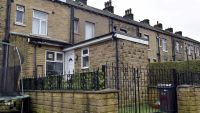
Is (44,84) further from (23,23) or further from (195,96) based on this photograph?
→ (23,23)

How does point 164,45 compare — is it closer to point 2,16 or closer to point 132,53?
point 132,53

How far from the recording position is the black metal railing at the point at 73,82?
21.5 ft

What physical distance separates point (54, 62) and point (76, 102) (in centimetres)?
945

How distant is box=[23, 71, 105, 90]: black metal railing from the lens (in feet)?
21.5

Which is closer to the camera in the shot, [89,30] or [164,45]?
[89,30]

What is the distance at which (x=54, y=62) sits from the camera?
15961 mm

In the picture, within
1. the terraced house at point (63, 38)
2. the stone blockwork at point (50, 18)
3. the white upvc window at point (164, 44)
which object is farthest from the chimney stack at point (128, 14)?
the stone blockwork at point (50, 18)

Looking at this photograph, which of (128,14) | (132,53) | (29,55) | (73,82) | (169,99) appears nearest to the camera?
(73,82)

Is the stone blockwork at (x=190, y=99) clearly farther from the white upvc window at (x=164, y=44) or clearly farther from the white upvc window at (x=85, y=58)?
the white upvc window at (x=164, y=44)

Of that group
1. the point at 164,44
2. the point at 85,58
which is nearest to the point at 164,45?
the point at 164,44

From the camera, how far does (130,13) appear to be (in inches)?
1170

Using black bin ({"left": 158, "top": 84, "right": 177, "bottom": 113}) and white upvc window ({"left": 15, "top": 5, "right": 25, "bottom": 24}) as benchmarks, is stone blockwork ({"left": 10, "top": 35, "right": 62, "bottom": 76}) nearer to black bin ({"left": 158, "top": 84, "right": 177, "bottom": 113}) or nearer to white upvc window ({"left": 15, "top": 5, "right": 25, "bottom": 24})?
white upvc window ({"left": 15, "top": 5, "right": 25, "bottom": 24})

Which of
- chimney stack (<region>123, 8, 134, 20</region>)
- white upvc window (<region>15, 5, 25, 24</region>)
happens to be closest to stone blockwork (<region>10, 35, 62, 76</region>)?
white upvc window (<region>15, 5, 25, 24</region>)

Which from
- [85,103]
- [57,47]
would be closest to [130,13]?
[57,47]
